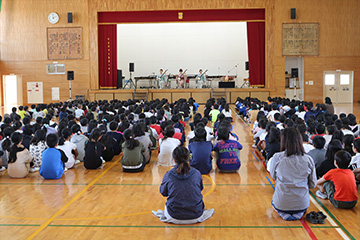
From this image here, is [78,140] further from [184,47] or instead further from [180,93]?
[184,47]

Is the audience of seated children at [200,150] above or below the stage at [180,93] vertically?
below

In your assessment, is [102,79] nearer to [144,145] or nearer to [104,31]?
[104,31]

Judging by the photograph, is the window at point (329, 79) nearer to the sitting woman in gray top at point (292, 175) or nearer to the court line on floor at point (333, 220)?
the court line on floor at point (333, 220)

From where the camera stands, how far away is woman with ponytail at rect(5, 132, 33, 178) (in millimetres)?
7000

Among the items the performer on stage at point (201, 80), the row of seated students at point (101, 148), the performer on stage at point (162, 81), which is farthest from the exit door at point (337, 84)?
the row of seated students at point (101, 148)

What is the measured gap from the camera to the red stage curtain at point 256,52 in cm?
2355

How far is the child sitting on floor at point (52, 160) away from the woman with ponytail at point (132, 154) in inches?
44.0

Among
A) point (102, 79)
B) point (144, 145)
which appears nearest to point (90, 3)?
point (102, 79)

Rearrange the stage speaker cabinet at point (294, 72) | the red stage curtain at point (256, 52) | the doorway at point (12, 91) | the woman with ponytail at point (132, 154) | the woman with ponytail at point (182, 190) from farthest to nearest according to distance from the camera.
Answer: the doorway at point (12, 91) < the stage speaker cabinet at point (294, 72) < the red stage curtain at point (256, 52) < the woman with ponytail at point (132, 154) < the woman with ponytail at point (182, 190)

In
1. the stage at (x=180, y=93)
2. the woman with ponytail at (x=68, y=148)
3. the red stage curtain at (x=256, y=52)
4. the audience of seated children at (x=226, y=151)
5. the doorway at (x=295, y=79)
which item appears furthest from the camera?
the doorway at (x=295, y=79)

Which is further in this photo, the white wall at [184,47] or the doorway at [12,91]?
the white wall at [184,47]

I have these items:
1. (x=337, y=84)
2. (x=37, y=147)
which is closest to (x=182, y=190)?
(x=37, y=147)

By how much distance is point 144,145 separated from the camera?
26.8ft

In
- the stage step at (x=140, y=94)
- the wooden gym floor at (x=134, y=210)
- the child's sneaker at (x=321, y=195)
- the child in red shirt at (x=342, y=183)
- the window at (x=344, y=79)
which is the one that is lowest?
the wooden gym floor at (x=134, y=210)
